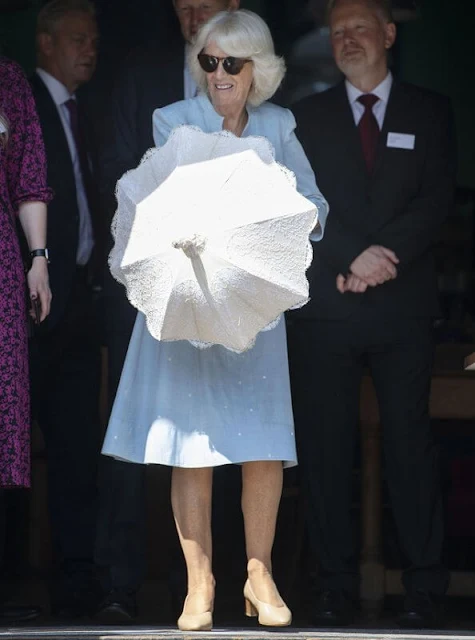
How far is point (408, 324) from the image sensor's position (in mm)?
5754

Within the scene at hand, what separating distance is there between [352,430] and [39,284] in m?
1.36

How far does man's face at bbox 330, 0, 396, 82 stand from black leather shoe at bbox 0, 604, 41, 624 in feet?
7.81

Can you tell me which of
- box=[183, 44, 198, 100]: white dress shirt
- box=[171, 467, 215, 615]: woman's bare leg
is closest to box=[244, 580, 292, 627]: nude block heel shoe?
box=[171, 467, 215, 615]: woman's bare leg

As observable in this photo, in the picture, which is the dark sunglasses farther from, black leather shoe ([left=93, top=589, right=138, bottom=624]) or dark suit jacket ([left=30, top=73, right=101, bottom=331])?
black leather shoe ([left=93, top=589, right=138, bottom=624])

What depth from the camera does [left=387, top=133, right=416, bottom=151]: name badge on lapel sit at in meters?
5.85

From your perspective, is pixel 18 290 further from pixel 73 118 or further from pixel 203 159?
pixel 73 118

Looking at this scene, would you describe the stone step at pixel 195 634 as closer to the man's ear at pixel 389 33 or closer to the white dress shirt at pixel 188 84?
the white dress shirt at pixel 188 84

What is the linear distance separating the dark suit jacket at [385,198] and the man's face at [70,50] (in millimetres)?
994

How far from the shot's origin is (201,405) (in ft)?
16.3

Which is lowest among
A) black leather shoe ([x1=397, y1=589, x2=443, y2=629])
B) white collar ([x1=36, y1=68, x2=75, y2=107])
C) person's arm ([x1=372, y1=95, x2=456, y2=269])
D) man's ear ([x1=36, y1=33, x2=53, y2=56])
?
black leather shoe ([x1=397, y1=589, x2=443, y2=629])

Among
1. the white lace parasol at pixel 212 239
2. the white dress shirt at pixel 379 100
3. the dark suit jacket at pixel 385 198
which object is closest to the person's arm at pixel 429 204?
the dark suit jacket at pixel 385 198

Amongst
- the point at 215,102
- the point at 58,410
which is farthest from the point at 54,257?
the point at 215,102

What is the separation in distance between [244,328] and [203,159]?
21.3 inches

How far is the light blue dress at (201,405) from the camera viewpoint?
4922 mm
